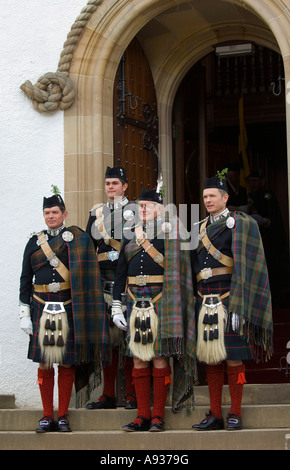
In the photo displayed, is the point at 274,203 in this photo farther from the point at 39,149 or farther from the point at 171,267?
the point at 171,267

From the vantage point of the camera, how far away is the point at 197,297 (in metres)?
6.24

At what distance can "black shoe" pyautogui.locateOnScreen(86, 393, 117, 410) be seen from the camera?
655 centimetres

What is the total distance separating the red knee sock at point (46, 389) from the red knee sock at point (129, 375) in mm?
537

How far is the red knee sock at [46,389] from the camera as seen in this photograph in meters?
6.30

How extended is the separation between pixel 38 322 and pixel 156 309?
83 centimetres

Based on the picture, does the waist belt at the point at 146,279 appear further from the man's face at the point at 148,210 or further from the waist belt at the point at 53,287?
the waist belt at the point at 53,287

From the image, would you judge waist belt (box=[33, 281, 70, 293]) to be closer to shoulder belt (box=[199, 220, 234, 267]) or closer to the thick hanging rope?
shoulder belt (box=[199, 220, 234, 267])

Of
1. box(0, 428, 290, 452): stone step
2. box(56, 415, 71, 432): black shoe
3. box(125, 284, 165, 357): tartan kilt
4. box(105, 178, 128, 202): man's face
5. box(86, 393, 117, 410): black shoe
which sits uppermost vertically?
box(105, 178, 128, 202): man's face

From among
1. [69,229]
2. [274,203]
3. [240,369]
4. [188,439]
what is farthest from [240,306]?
[274,203]

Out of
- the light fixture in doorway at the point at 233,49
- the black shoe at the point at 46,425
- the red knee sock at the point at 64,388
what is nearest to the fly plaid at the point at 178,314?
the red knee sock at the point at 64,388

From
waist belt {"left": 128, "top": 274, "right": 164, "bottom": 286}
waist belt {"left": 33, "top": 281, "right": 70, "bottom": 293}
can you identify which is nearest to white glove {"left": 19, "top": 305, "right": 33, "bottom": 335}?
waist belt {"left": 33, "top": 281, "right": 70, "bottom": 293}

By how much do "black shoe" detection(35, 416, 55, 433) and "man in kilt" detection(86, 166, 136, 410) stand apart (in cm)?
36

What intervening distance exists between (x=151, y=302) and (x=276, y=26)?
2.40m

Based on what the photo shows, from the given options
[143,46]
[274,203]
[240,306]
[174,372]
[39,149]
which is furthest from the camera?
[274,203]
